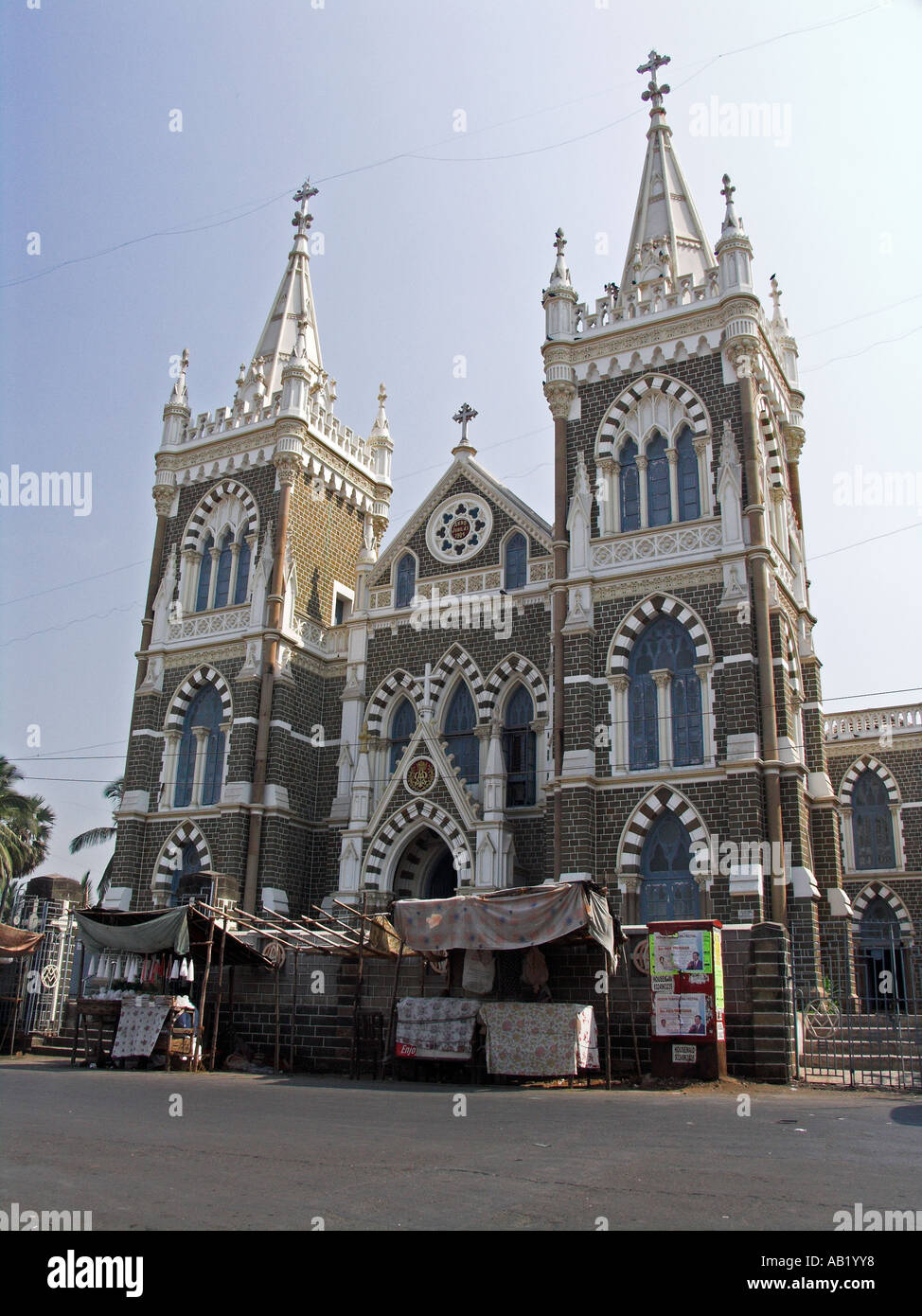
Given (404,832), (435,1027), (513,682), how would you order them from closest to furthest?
(435,1027)
(404,832)
(513,682)

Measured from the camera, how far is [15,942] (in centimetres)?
2430

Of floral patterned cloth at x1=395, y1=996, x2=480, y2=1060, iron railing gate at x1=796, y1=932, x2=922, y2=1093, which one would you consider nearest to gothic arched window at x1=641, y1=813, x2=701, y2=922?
iron railing gate at x1=796, y1=932, x2=922, y2=1093

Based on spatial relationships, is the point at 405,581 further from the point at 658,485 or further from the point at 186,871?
the point at 186,871

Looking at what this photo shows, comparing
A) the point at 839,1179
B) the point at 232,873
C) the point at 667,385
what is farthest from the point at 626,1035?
the point at 667,385

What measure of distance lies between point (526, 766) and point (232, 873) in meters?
8.29

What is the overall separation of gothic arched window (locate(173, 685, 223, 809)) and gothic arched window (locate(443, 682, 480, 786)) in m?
6.97

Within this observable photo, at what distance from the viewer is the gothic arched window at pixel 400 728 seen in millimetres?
30172

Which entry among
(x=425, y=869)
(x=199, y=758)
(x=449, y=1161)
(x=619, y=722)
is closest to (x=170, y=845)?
(x=199, y=758)

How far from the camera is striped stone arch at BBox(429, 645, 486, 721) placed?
2927 centimetres

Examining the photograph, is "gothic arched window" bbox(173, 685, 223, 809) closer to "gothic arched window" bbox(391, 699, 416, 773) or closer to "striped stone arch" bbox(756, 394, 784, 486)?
"gothic arched window" bbox(391, 699, 416, 773)

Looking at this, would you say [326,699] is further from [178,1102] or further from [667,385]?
[178,1102]

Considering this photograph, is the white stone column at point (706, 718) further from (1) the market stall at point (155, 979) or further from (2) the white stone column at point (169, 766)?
(2) the white stone column at point (169, 766)

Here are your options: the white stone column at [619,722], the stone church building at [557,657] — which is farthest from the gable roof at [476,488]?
the white stone column at [619,722]

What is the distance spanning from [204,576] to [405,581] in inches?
277
